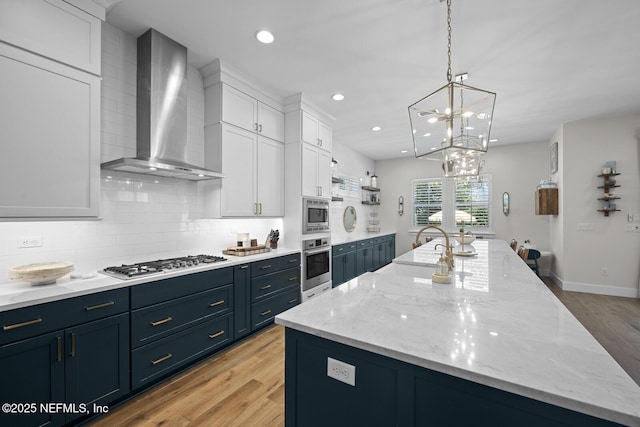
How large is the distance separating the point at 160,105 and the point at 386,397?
112 inches

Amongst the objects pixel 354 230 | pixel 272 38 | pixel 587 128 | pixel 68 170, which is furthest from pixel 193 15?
pixel 587 128

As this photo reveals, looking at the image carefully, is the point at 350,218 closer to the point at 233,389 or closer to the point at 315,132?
the point at 315,132

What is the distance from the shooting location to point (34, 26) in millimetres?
1765

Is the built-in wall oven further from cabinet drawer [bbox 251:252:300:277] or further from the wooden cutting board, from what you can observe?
the wooden cutting board

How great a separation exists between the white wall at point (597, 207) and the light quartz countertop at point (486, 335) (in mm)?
4207

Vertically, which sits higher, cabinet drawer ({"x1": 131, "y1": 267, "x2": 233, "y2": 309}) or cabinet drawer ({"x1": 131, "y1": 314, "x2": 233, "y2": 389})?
cabinet drawer ({"x1": 131, "y1": 267, "x2": 233, "y2": 309})

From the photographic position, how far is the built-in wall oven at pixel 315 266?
12.6ft

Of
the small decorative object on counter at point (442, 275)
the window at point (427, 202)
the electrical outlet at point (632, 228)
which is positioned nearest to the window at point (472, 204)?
the window at point (427, 202)

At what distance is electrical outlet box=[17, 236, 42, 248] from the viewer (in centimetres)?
194

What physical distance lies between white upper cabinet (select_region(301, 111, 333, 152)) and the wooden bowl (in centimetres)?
289

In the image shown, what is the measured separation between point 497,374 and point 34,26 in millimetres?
3037

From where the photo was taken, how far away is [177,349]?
2291mm

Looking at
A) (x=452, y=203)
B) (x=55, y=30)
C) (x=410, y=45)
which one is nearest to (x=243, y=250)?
(x=55, y=30)

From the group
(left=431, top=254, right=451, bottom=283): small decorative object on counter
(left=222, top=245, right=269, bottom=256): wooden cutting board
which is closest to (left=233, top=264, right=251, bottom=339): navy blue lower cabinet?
(left=222, top=245, right=269, bottom=256): wooden cutting board
